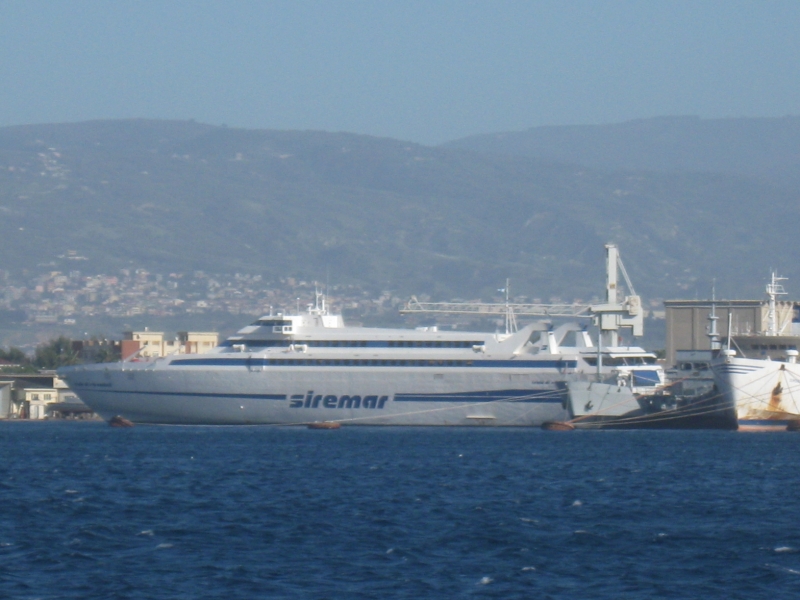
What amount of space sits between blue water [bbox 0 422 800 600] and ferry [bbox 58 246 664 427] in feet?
55.6

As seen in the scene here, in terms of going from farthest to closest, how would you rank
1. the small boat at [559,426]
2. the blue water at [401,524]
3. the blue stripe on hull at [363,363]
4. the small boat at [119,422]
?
1. the small boat at [119,422]
2. the blue stripe on hull at [363,363]
3. the small boat at [559,426]
4. the blue water at [401,524]

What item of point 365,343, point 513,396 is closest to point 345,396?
point 365,343

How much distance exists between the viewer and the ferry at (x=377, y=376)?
64.7 meters

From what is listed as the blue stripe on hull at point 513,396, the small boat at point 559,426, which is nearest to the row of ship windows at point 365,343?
the blue stripe on hull at point 513,396

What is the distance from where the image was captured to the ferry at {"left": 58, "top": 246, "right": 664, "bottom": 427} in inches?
2547

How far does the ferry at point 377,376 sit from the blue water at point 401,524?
55.6 ft

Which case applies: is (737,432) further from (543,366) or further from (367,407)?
(367,407)

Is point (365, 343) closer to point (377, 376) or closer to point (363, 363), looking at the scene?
point (363, 363)

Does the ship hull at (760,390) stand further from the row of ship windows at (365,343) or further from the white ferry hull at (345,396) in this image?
the row of ship windows at (365,343)

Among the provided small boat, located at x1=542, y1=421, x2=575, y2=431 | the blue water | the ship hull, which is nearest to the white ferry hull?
small boat, located at x1=542, y1=421, x2=575, y2=431

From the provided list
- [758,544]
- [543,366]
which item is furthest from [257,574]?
[543,366]

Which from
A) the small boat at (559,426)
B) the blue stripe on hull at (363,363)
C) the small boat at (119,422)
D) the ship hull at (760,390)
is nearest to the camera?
the ship hull at (760,390)

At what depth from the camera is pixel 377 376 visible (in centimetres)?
6562

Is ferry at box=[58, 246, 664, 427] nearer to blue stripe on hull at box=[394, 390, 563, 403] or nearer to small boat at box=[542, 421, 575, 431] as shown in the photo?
blue stripe on hull at box=[394, 390, 563, 403]
